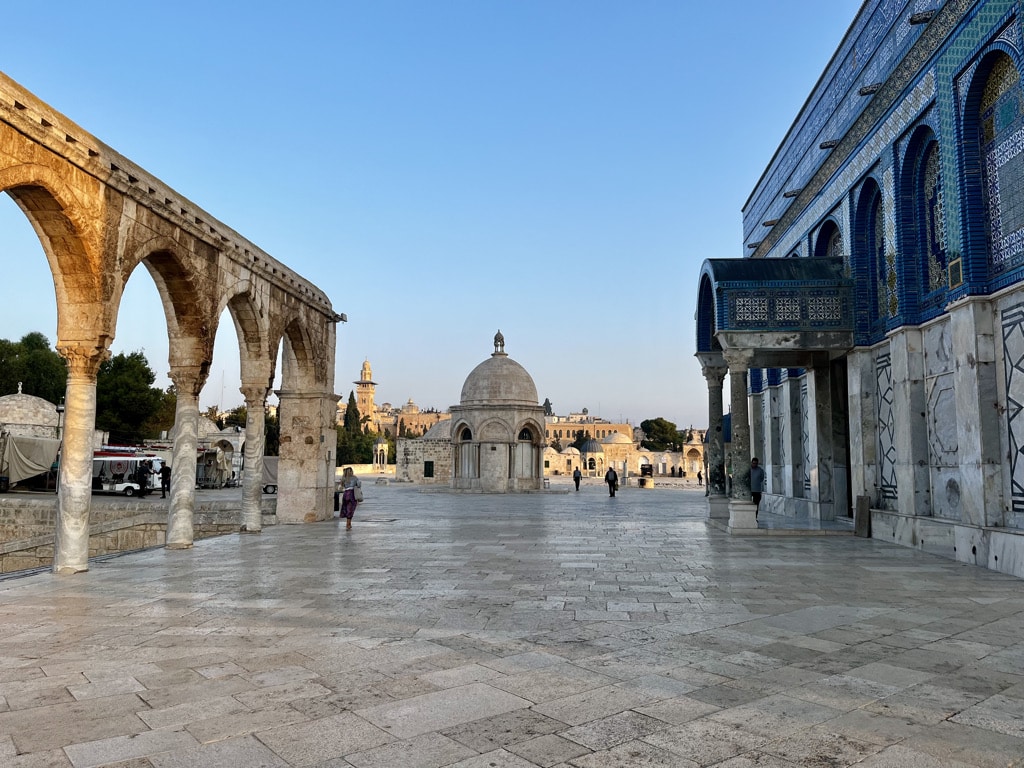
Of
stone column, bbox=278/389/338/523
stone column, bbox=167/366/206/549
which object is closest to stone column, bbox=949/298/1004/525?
stone column, bbox=167/366/206/549

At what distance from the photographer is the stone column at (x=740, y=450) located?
41.4 feet

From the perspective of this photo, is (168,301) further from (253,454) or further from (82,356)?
(253,454)

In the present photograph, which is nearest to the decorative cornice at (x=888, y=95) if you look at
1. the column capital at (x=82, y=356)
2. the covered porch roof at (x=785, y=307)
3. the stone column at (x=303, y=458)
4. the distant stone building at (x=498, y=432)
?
the covered porch roof at (x=785, y=307)

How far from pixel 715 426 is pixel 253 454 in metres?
9.94

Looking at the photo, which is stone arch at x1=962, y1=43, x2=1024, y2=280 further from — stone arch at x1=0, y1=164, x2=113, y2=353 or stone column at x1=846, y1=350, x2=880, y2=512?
stone arch at x1=0, y1=164, x2=113, y2=353

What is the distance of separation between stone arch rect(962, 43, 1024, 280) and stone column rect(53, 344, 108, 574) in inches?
426

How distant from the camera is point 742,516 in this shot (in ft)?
41.4

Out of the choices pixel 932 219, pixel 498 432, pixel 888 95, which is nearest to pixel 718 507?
pixel 932 219

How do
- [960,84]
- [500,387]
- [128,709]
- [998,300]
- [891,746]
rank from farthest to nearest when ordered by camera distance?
1. [500,387]
2. [960,84]
3. [998,300]
4. [128,709]
5. [891,746]

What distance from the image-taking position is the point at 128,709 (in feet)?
12.1

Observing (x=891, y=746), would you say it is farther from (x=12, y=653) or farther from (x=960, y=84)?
(x=960, y=84)

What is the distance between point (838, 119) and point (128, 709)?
14.7 m

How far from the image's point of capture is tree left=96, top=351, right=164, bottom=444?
38.0 metres

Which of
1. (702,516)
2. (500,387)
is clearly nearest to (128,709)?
(702,516)
